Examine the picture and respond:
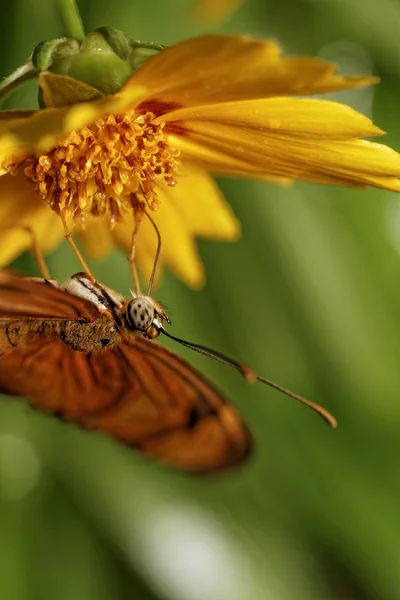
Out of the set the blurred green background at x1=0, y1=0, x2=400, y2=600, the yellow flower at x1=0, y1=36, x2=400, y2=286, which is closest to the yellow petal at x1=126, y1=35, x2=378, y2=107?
the yellow flower at x1=0, y1=36, x2=400, y2=286

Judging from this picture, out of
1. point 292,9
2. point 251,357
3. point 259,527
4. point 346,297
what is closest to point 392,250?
point 346,297

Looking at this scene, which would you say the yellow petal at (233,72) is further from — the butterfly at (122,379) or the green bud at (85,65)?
the butterfly at (122,379)

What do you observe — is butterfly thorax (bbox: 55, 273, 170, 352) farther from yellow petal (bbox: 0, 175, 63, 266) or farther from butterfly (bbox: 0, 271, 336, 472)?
yellow petal (bbox: 0, 175, 63, 266)

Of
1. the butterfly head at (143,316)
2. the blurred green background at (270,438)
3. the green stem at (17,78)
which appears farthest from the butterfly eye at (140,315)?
the blurred green background at (270,438)

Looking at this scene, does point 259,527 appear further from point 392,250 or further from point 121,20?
point 121,20

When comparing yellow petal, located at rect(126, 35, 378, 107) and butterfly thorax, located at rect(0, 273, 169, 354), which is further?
butterfly thorax, located at rect(0, 273, 169, 354)

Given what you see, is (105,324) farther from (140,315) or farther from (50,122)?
(50,122)
